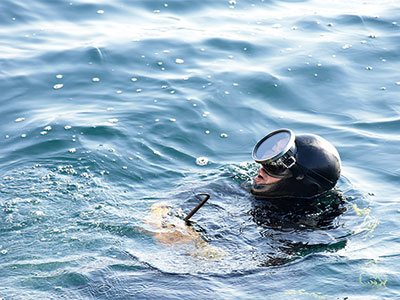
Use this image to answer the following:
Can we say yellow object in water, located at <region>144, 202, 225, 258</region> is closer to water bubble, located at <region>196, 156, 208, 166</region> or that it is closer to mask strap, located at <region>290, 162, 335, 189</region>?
mask strap, located at <region>290, 162, 335, 189</region>

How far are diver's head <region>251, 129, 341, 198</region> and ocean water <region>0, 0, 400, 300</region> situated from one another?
173 millimetres

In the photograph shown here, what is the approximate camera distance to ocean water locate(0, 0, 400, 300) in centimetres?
438

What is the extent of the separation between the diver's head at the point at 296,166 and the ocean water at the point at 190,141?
173 mm

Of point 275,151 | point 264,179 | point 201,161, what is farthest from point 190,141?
point 275,151

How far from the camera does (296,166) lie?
5082 millimetres

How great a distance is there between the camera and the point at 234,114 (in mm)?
7684

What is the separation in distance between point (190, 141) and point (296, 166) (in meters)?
2.12

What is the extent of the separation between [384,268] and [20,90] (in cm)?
557

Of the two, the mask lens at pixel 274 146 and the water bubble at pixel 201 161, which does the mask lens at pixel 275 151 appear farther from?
the water bubble at pixel 201 161

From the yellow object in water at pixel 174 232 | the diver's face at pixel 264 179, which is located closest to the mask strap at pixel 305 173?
the diver's face at pixel 264 179

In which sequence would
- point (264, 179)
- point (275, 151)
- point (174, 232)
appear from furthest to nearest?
1. point (264, 179)
2. point (275, 151)
3. point (174, 232)

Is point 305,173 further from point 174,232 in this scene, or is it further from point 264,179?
point 174,232

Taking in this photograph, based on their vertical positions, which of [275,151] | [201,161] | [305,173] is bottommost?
[201,161]

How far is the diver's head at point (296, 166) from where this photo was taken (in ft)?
16.6
